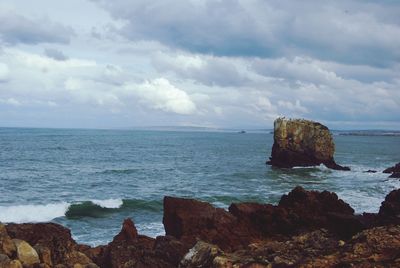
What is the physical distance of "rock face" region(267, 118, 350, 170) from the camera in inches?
2822

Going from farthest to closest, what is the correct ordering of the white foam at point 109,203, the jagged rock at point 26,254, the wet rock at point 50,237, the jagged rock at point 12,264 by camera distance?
the white foam at point 109,203 → the wet rock at point 50,237 → the jagged rock at point 26,254 → the jagged rock at point 12,264

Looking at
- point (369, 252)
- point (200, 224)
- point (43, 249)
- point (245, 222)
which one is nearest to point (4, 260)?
point (43, 249)

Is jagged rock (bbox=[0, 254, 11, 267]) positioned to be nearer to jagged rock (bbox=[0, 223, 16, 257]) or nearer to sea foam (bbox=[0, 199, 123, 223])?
jagged rock (bbox=[0, 223, 16, 257])

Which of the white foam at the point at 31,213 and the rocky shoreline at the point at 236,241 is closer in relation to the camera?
the rocky shoreline at the point at 236,241

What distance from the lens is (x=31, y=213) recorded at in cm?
3406

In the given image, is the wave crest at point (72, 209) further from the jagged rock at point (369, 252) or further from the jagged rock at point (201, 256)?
the jagged rock at point (369, 252)

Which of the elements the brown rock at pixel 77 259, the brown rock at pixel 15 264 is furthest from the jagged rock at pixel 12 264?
the brown rock at pixel 77 259

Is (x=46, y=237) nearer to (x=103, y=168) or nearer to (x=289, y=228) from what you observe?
(x=289, y=228)

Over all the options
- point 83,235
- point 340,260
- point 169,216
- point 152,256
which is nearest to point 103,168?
point 83,235

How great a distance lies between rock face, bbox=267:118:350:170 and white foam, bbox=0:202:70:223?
43.7 metres

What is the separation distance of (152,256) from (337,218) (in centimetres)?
1021

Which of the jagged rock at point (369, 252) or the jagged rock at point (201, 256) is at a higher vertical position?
the jagged rock at point (369, 252)

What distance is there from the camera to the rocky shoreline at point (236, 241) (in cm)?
935

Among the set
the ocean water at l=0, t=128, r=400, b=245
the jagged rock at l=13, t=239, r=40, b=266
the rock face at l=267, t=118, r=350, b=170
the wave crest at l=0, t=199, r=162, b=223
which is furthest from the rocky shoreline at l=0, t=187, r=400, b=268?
the rock face at l=267, t=118, r=350, b=170
